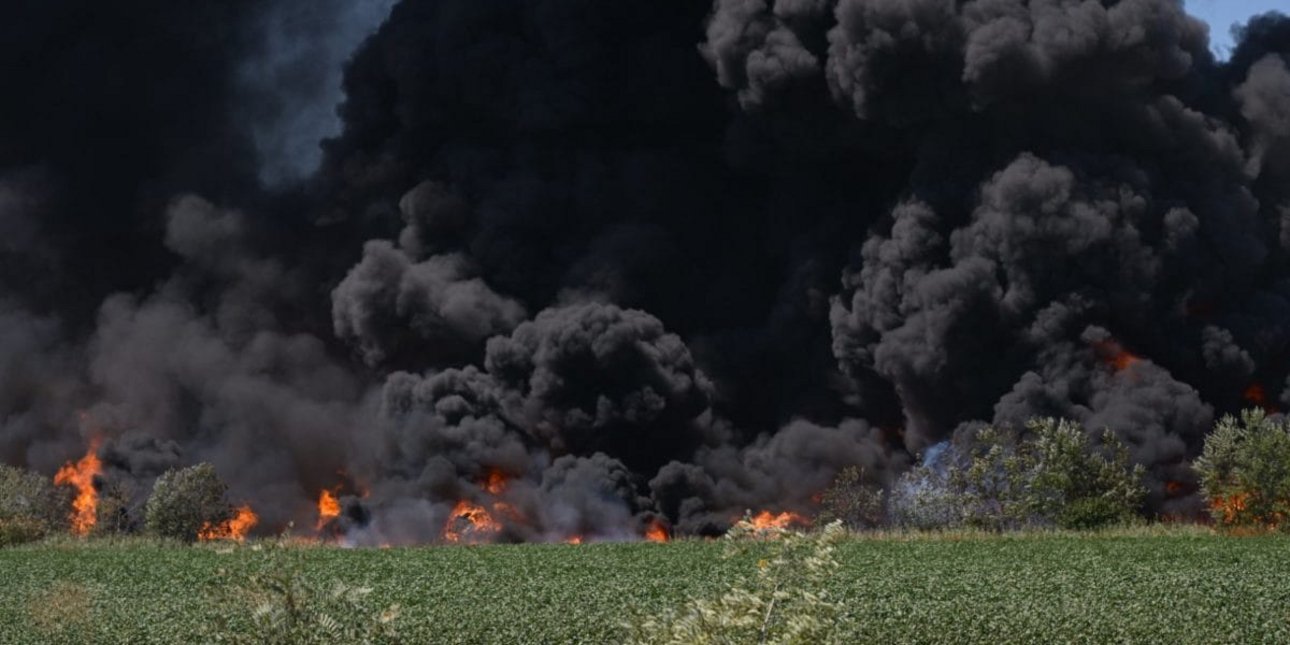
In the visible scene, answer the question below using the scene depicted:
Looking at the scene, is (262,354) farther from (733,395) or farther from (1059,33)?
(1059,33)

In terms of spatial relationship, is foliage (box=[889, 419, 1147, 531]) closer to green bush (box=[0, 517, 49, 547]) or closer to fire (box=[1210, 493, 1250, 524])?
fire (box=[1210, 493, 1250, 524])

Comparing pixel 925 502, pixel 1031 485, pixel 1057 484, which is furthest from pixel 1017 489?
pixel 925 502

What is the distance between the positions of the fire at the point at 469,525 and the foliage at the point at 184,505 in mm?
9160

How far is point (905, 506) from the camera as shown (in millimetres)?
51438

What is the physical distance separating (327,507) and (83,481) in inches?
458

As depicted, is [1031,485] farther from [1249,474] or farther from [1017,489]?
[1249,474]

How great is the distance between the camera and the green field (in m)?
24.5

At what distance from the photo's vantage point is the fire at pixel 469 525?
58062 millimetres

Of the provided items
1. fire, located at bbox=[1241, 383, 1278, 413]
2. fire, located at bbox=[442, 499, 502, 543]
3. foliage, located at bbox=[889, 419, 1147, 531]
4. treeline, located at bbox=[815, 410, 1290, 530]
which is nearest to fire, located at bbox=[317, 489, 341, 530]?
fire, located at bbox=[442, 499, 502, 543]

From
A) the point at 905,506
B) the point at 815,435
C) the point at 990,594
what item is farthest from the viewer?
the point at 815,435

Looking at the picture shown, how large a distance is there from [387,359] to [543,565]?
29.9m

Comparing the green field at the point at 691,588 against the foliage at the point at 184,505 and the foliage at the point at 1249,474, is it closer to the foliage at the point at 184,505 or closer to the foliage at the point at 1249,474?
the foliage at the point at 1249,474

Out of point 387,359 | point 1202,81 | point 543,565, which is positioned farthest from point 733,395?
point 543,565

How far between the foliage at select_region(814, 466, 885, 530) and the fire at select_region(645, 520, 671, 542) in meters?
6.68
